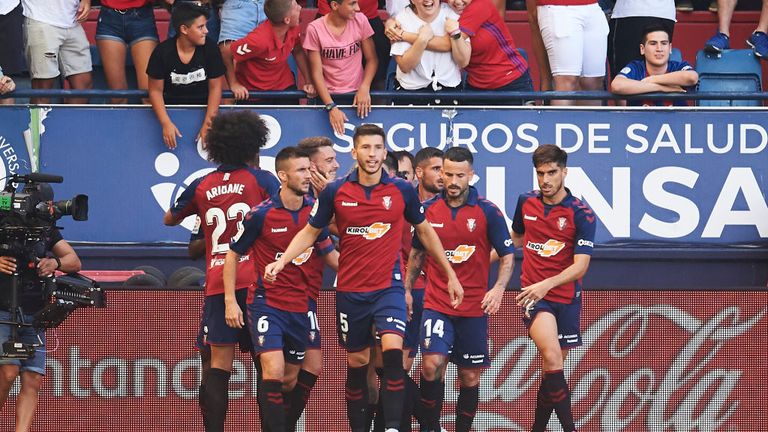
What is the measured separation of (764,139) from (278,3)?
446 cm

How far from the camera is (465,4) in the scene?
43.7 feet

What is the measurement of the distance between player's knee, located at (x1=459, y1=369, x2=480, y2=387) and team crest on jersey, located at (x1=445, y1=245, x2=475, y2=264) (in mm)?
818

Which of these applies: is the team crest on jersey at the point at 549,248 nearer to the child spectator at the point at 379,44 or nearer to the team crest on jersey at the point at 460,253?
the team crest on jersey at the point at 460,253

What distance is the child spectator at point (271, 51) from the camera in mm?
13203

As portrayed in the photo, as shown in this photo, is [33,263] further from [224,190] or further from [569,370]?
[569,370]

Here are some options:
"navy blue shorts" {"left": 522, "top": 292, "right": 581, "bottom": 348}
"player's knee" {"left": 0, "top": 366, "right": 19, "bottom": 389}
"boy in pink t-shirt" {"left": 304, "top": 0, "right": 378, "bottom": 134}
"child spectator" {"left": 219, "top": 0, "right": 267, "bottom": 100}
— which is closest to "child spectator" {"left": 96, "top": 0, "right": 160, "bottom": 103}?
"child spectator" {"left": 219, "top": 0, "right": 267, "bottom": 100}

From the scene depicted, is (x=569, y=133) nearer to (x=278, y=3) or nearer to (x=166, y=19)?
(x=278, y=3)

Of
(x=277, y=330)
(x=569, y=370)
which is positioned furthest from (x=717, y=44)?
(x=277, y=330)

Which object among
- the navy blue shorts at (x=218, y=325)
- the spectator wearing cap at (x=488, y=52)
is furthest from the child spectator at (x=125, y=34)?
the navy blue shorts at (x=218, y=325)

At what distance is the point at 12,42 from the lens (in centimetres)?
1346

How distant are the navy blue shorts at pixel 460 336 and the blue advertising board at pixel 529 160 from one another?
88.3 inches

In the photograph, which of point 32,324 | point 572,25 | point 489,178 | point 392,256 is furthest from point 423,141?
point 32,324

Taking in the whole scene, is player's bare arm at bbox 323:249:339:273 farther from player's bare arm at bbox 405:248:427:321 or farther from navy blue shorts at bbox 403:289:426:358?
navy blue shorts at bbox 403:289:426:358

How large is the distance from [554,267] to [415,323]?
1206mm
